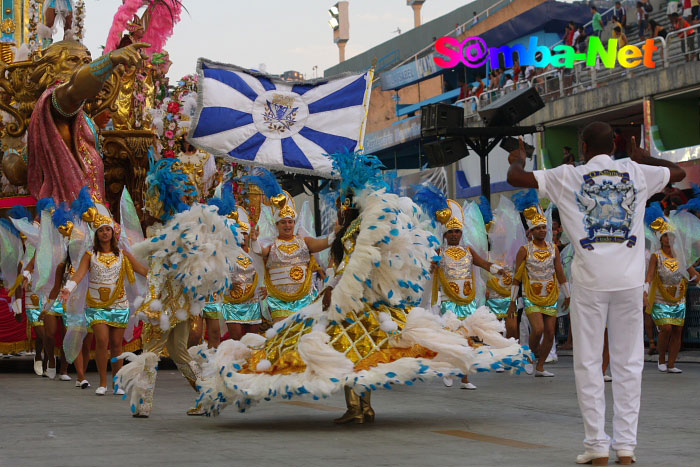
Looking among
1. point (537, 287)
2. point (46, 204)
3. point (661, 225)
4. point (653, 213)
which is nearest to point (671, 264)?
point (661, 225)

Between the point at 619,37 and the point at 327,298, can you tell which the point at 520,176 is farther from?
the point at 619,37

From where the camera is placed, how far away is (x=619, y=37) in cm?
2297

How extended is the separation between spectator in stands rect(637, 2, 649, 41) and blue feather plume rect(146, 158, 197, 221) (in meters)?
16.6

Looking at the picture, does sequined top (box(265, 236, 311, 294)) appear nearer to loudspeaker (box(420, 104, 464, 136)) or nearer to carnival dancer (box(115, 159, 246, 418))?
carnival dancer (box(115, 159, 246, 418))

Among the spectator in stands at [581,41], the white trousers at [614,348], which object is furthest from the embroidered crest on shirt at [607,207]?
the spectator in stands at [581,41]

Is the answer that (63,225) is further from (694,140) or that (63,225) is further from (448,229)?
(694,140)

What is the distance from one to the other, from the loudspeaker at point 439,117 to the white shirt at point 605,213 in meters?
9.09

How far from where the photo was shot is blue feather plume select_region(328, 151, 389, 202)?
291 inches

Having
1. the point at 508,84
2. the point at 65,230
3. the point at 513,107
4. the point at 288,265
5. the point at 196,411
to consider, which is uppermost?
the point at 508,84

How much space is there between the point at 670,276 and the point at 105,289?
615cm

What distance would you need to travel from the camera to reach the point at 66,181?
44.2 ft

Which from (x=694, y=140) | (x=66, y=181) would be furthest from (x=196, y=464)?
(x=694, y=140)

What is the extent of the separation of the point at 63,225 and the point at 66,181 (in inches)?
90.8

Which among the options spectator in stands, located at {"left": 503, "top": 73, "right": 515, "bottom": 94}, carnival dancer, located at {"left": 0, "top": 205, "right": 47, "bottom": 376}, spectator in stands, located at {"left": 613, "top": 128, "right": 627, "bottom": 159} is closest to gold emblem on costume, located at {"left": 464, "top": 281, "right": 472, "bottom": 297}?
carnival dancer, located at {"left": 0, "top": 205, "right": 47, "bottom": 376}
